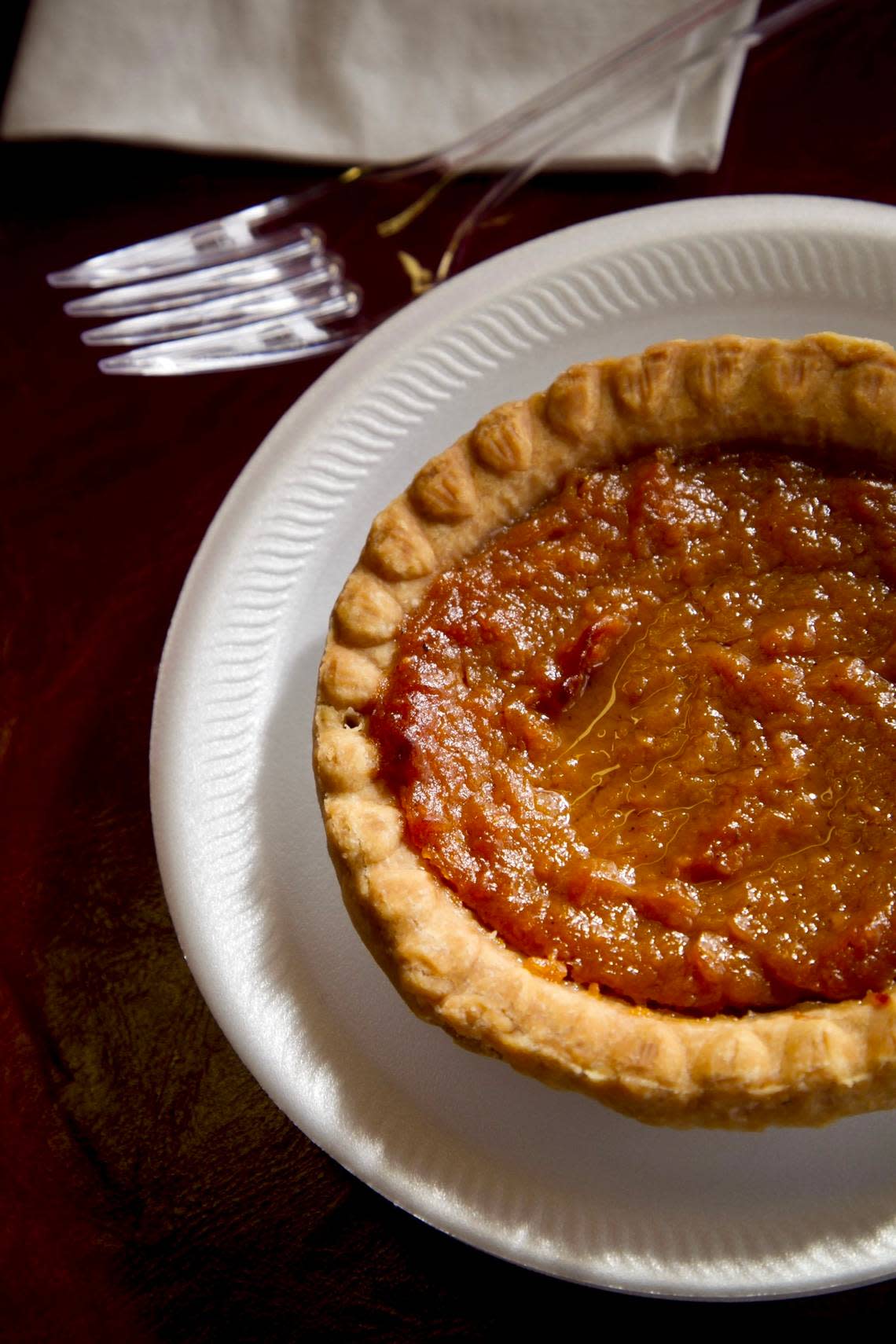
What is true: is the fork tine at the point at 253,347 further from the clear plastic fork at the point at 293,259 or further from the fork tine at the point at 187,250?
the fork tine at the point at 187,250

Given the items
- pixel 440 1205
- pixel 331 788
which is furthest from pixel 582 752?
pixel 440 1205

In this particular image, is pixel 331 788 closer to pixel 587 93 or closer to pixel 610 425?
pixel 610 425

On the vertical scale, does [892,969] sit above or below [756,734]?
below

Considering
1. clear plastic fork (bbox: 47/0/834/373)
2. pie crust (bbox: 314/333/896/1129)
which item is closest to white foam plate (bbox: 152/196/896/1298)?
pie crust (bbox: 314/333/896/1129)

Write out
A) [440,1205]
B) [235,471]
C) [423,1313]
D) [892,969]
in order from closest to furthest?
[892,969]
[440,1205]
[423,1313]
[235,471]

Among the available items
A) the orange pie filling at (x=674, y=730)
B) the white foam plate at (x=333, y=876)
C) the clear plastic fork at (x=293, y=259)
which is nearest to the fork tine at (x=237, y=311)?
the clear plastic fork at (x=293, y=259)

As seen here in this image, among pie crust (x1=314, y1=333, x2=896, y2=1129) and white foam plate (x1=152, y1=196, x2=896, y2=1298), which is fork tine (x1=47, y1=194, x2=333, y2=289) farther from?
pie crust (x1=314, y1=333, x2=896, y2=1129)

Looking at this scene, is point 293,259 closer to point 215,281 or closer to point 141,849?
point 215,281

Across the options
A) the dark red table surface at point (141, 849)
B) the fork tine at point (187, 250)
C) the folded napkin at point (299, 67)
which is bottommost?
the dark red table surface at point (141, 849)
